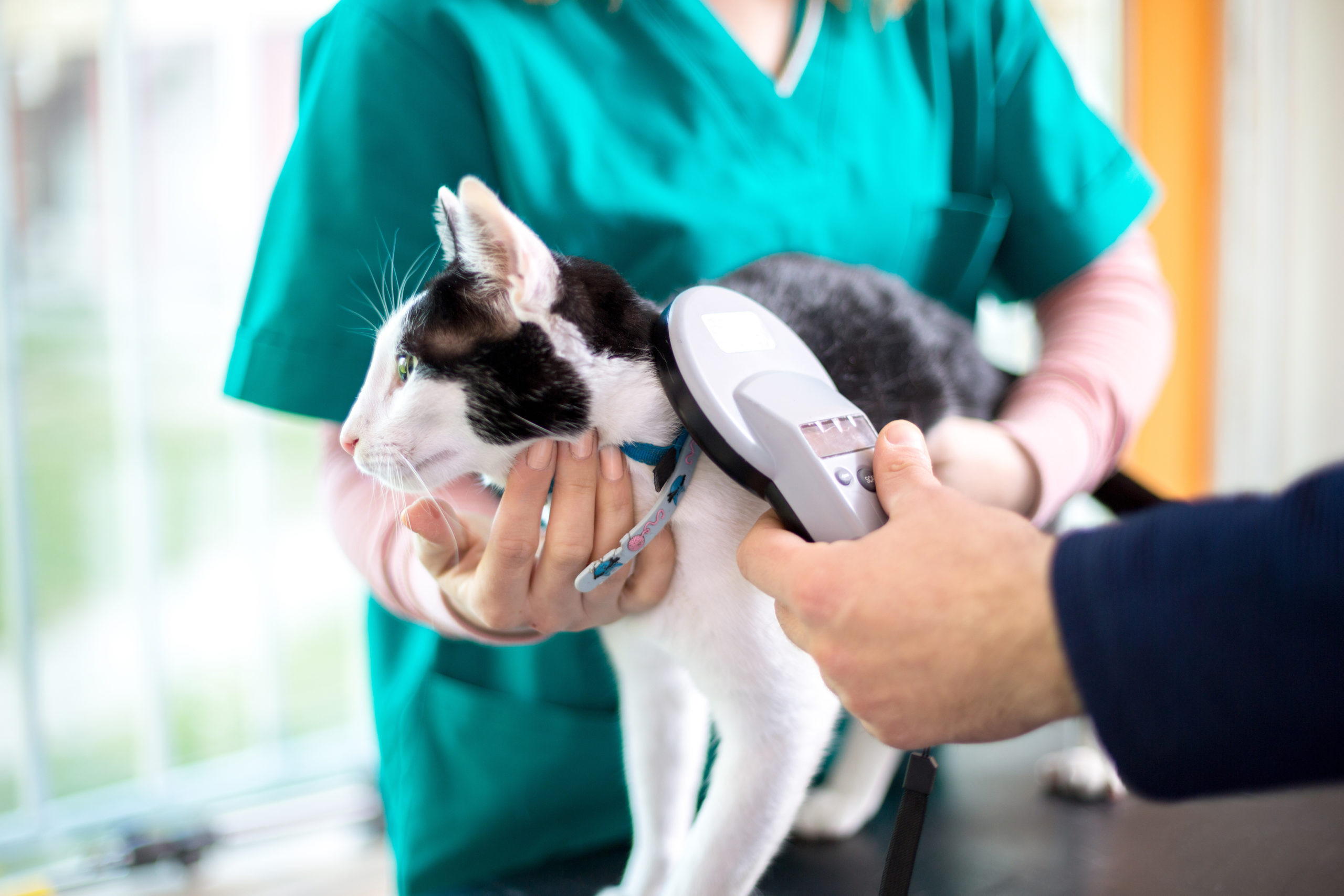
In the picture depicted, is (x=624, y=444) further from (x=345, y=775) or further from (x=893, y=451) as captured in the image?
(x=345, y=775)

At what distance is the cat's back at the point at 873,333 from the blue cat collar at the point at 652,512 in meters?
0.10

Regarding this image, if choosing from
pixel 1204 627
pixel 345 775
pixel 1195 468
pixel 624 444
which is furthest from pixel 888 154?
pixel 1195 468

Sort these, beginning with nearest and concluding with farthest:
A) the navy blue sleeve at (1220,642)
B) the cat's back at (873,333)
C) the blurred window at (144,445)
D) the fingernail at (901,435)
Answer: the navy blue sleeve at (1220,642), the fingernail at (901,435), the cat's back at (873,333), the blurred window at (144,445)

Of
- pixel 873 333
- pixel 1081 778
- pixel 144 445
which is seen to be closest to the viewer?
pixel 873 333

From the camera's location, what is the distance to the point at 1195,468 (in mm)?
1865

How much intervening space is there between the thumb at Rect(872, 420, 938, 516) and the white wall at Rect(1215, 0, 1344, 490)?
5.36 feet

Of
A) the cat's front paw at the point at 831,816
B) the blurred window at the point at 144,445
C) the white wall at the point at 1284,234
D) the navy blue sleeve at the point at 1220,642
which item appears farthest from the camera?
the white wall at the point at 1284,234

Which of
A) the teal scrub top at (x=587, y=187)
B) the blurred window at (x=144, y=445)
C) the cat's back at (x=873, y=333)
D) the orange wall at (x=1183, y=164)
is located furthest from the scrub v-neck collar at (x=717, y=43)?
the orange wall at (x=1183, y=164)

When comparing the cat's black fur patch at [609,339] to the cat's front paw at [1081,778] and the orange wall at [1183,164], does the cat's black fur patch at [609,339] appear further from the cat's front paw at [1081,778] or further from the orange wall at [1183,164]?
the orange wall at [1183,164]

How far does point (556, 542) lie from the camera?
449 mm

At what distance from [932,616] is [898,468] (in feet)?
0.22

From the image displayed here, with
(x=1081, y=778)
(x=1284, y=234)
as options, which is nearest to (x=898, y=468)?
(x=1081, y=778)

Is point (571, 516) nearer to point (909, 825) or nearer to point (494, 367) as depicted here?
point (494, 367)

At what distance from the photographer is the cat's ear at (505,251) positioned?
0.40 meters
